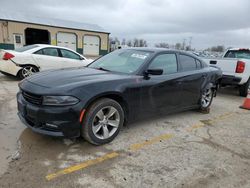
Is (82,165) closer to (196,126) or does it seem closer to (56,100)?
(56,100)

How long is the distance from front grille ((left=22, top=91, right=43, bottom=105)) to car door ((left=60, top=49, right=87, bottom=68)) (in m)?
5.51

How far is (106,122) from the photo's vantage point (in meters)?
3.32

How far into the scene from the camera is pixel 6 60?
24.5ft

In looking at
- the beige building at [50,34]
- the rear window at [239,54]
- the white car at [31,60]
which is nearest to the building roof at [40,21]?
the beige building at [50,34]

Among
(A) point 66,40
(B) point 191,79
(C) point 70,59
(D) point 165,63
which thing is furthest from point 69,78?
(A) point 66,40

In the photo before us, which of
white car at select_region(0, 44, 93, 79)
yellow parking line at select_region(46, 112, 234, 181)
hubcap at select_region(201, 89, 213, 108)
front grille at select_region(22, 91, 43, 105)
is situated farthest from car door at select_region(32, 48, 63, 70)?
yellow parking line at select_region(46, 112, 234, 181)

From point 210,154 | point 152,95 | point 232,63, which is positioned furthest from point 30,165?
point 232,63

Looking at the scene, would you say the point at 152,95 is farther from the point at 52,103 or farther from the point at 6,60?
the point at 6,60

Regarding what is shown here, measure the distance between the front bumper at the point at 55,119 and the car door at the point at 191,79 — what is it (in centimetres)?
254

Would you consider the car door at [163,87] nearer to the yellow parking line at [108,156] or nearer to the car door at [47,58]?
the yellow parking line at [108,156]

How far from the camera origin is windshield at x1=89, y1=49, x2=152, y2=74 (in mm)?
3865

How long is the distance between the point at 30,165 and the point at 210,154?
105 inches

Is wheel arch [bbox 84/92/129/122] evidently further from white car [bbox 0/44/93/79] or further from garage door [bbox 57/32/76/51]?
garage door [bbox 57/32/76/51]

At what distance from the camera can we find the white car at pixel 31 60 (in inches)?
295
